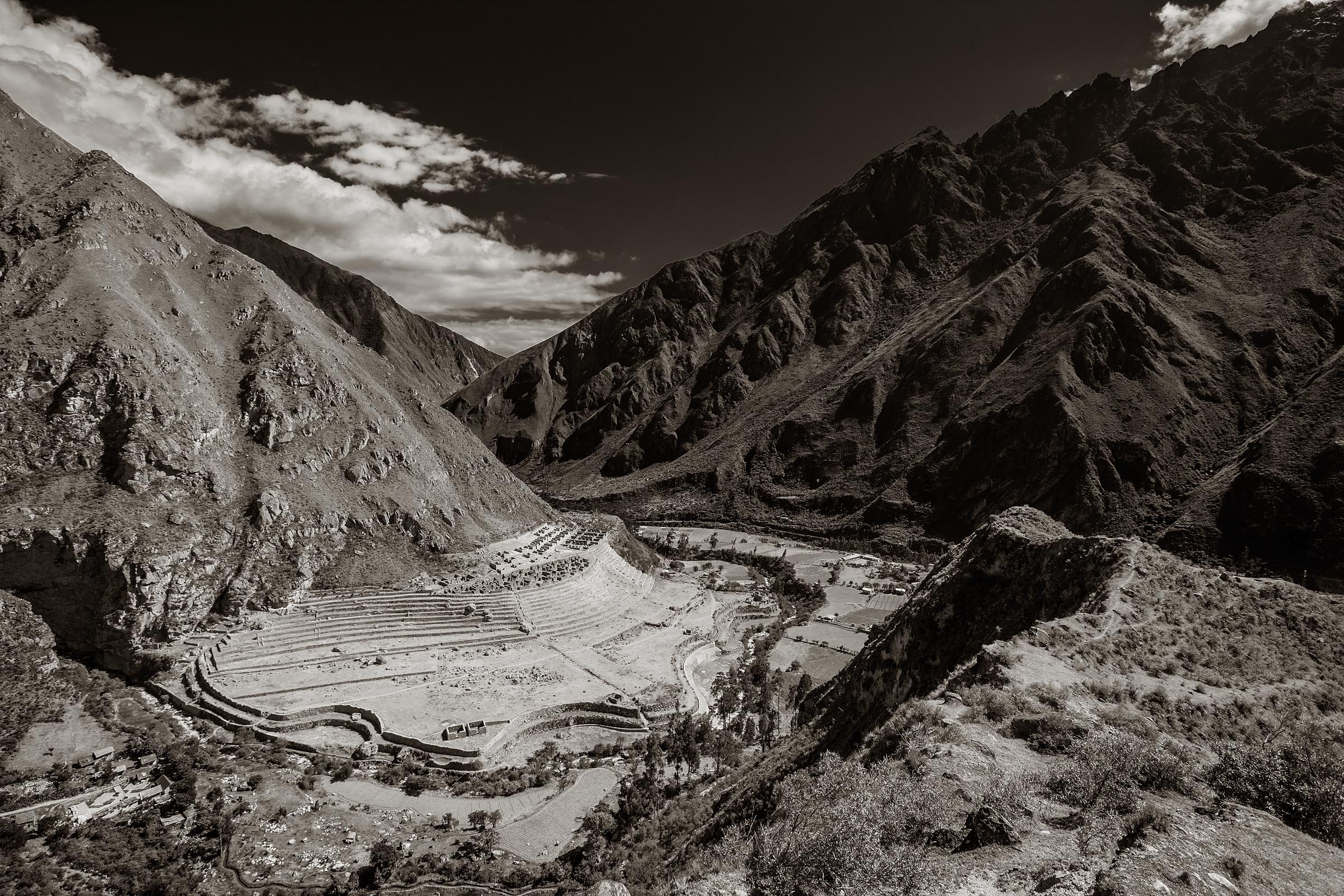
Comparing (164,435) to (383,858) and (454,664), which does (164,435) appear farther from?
(383,858)

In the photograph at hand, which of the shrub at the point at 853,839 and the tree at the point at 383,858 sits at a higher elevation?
the shrub at the point at 853,839

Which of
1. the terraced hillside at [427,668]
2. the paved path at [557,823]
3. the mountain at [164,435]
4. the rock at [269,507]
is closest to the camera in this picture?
the paved path at [557,823]

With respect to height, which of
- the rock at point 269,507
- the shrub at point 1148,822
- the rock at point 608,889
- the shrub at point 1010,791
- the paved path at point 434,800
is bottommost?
the paved path at point 434,800

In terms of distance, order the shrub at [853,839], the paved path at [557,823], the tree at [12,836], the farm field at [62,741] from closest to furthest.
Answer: the shrub at [853,839] → the tree at [12,836] → the paved path at [557,823] → the farm field at [62,741]

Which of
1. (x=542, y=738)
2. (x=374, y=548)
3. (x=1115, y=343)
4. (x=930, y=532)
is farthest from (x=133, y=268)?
(x=1115, y=343)

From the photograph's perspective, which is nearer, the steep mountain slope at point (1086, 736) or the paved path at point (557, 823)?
the steep mountain slope at point (1086, 736)

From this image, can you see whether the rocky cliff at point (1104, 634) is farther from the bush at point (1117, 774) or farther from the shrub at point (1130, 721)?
the bush at point (1117, 774)

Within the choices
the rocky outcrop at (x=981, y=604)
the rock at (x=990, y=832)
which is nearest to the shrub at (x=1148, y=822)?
the rock at (x=990, y=832)
